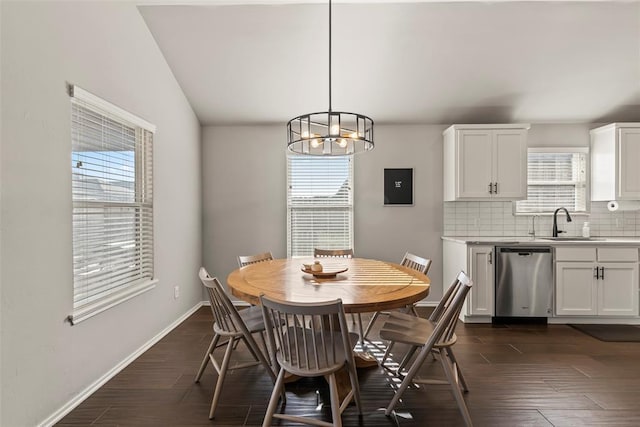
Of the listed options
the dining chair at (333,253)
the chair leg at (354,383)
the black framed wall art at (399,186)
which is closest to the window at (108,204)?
the dining chair at (333,253)

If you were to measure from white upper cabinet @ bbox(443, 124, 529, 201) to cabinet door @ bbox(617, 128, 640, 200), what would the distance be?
1.05 m

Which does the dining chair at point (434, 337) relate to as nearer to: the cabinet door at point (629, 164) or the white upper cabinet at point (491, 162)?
the white upper cabinet at point (491, 162)

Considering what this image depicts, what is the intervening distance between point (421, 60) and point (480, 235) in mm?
2220

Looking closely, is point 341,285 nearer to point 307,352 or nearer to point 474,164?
point 307,352

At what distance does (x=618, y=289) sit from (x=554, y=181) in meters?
1.39

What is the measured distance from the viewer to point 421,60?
3500mm

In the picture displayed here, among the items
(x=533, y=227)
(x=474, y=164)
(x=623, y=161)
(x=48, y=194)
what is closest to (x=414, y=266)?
(x=474, y=164)

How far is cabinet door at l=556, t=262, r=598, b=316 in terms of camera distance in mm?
3684

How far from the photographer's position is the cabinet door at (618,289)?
144 inches

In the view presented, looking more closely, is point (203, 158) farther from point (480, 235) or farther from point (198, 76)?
point (480, 235)

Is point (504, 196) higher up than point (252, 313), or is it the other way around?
point (504, 196)

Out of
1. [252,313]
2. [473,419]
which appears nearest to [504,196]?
[473,419]

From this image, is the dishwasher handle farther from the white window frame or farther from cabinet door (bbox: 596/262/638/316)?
the white window frame

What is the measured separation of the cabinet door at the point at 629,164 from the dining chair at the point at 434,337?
3116 millimetres
